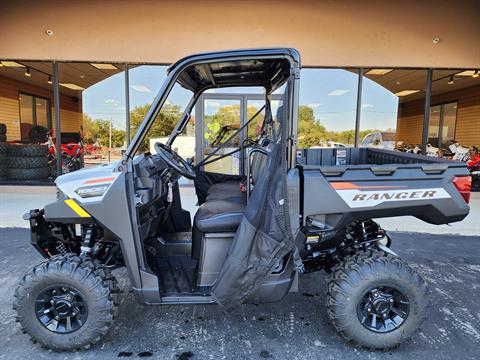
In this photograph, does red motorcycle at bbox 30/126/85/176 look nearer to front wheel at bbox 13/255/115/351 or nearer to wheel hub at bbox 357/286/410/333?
front wheel at bbox 13/255/115/351

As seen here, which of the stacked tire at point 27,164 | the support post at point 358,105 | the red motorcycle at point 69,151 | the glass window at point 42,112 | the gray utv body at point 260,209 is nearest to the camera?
the gray utv body at point 260,209

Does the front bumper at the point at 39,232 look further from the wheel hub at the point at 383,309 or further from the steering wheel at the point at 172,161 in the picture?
the wheel hub at the point at 383,309

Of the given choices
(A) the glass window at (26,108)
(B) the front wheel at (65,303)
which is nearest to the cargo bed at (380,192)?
(B) the front wheel at (65,303)

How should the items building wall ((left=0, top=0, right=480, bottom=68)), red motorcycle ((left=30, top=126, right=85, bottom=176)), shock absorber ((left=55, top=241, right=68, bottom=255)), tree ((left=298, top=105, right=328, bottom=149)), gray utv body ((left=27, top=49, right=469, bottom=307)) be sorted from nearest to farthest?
gray utv body ((left=27, top=49, right=469, bottom=307)), shock absorber ((left=55, top=241, right=68, bottom=255)), building wall ((left=0, top=0, right=480, bottom=68)), tree ((left=298, top=105, right=328, bottom=149)), red motorcycle ((left=30, top=126, right=85, bottom=176))

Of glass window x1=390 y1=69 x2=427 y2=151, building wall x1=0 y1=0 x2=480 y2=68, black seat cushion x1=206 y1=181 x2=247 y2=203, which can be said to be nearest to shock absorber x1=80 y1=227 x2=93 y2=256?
black seat cushion x1=206 y1=181 x2=247 y2=203

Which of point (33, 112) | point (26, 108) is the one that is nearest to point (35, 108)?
point (33, 112)

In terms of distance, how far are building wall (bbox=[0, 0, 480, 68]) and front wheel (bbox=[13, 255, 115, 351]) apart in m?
5.33

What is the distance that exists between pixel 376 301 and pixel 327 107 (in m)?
6.58

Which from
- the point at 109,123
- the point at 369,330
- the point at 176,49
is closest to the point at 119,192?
the point at 369,330

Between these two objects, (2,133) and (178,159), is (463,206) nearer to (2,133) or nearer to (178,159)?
(178,159)

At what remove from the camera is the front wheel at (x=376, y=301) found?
222 cm

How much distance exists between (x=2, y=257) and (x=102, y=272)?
2.48m

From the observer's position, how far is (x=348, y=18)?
655 cm

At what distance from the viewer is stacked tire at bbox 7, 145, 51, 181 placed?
7559 millimetres
